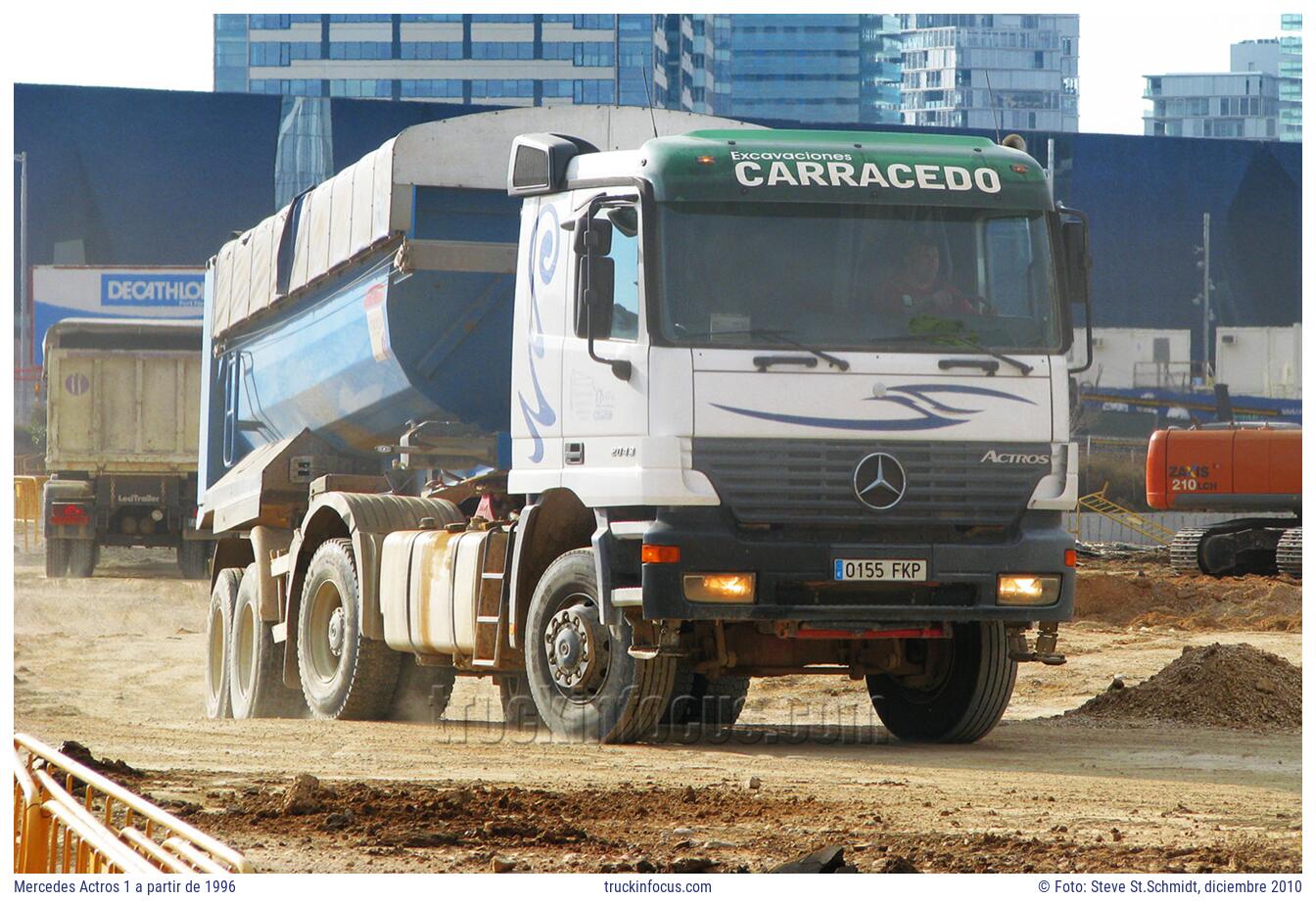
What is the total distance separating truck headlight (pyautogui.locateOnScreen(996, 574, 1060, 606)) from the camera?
10.2 metres

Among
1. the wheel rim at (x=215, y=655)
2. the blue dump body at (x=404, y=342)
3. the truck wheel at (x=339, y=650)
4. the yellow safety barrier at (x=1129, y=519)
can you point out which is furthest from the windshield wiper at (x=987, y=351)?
the yellow safety barrier at (x=1129, y=519)

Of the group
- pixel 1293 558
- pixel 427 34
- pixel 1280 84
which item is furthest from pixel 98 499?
pixel 1280 84

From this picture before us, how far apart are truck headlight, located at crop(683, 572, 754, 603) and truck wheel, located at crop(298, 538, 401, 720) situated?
317cm

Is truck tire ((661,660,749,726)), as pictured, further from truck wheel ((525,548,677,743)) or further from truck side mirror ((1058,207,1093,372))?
truck side mirror ((1058,207,1093,372))

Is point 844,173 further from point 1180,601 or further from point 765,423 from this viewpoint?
point 1180,601

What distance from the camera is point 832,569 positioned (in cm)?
995

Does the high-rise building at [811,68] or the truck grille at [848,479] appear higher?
the high-rise building at [811,68]

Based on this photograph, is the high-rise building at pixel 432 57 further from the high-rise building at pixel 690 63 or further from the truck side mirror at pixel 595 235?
the truck side mirror at pixel 595 235

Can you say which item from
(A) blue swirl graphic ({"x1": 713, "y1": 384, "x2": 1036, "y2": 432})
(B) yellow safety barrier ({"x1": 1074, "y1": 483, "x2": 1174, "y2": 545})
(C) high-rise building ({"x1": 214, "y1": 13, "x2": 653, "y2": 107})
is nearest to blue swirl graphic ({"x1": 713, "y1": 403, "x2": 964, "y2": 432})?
(A) blue swirl graphic ({"x1": 713, "y1": 384, "x2": 1036, "y2": 432})

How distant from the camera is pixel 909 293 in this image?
10.0 m

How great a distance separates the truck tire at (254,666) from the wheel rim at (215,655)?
1.46 feet

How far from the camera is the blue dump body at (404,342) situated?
11.9m

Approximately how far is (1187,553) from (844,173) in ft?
65.8

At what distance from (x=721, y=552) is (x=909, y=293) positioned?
1658mm
